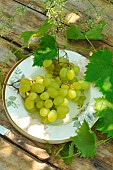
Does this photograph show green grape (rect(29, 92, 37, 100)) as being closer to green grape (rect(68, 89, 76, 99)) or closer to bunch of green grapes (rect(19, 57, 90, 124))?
bunch of green grapes (rect(19, 57, 90, 124))

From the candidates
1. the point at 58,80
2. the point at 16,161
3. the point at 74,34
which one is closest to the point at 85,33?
the point at 74,34

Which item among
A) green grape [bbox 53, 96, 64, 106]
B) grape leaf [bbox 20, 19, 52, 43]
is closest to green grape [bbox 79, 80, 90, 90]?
green grape [bbox 53, 96, 64, 106]

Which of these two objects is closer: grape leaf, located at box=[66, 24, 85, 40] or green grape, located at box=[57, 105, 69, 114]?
green grape, located at box=[57, 105, 69, 114]

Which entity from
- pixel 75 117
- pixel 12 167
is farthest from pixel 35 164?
pixel 75 117

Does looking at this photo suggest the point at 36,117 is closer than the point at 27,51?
Yes

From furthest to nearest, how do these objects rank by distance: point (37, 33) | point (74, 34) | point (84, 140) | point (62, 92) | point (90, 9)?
point (90, 9) → point (74, 34) → point (37, 33) → point (62, 92) → point (84, 140)

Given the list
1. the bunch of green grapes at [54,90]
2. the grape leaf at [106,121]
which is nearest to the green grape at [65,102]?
the bunch of green grapes at [54,90]

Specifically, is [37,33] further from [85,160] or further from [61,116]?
[85,160]

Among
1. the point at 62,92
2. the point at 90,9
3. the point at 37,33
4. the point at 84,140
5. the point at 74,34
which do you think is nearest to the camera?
the point at 84,140
